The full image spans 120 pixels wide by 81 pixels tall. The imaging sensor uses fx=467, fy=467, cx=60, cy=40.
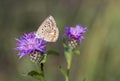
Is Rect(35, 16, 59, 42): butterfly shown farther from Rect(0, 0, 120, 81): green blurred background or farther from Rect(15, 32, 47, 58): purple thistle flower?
Rect(0, 0, 120, 81): green blurred background

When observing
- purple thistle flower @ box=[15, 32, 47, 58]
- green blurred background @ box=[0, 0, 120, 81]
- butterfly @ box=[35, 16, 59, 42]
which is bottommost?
purple thistle flower @ box=[15, 32, 47, 58]

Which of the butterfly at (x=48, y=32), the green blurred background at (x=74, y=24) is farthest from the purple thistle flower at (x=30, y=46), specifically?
the green blurred background at (x=74, y=24)

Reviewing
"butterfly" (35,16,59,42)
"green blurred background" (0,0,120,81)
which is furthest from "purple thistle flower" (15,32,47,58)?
"green blurred background" (0,0,120,81)

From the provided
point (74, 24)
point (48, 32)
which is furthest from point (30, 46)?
point (74, 24)

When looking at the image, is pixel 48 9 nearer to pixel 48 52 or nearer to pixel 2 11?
pixel 2 11

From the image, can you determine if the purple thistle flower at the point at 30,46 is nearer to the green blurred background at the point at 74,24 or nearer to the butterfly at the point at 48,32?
the butterfly at the point at 48,32
